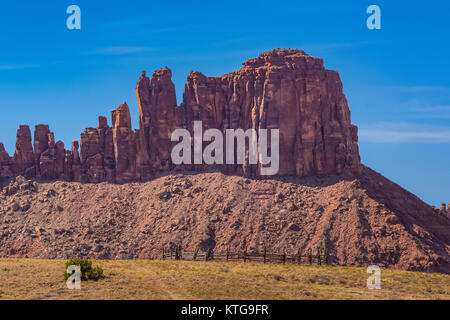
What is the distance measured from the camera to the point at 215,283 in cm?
3938

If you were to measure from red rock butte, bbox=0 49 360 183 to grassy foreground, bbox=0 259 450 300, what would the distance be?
39366 mm

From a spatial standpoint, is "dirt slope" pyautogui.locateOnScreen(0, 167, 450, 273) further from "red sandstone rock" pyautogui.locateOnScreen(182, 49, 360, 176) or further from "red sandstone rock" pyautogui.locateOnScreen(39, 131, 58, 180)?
"red sandstone rock" pyautogui.locateOnScreen(39, 131, 58, 180)

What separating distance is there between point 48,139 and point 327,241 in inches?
2147

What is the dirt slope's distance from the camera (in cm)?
7394

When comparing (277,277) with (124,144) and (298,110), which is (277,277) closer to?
(298,110)

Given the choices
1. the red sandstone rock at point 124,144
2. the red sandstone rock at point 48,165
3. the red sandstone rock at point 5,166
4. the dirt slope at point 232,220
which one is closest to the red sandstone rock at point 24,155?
the red sandstone rock at point 5,166

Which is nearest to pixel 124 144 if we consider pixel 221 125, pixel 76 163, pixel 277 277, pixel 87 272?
pixel 76 163

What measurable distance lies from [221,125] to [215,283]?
2310 inches

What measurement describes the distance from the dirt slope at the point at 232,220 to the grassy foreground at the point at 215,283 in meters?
23.6

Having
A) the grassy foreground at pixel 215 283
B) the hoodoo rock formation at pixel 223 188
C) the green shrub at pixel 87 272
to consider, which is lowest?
the grassy foreground at pixel 215 283

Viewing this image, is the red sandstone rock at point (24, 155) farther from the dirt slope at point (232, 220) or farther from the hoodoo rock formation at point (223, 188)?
the dirt slope at point (232, 220)

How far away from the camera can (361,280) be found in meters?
44.5

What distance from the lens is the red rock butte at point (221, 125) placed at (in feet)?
291
